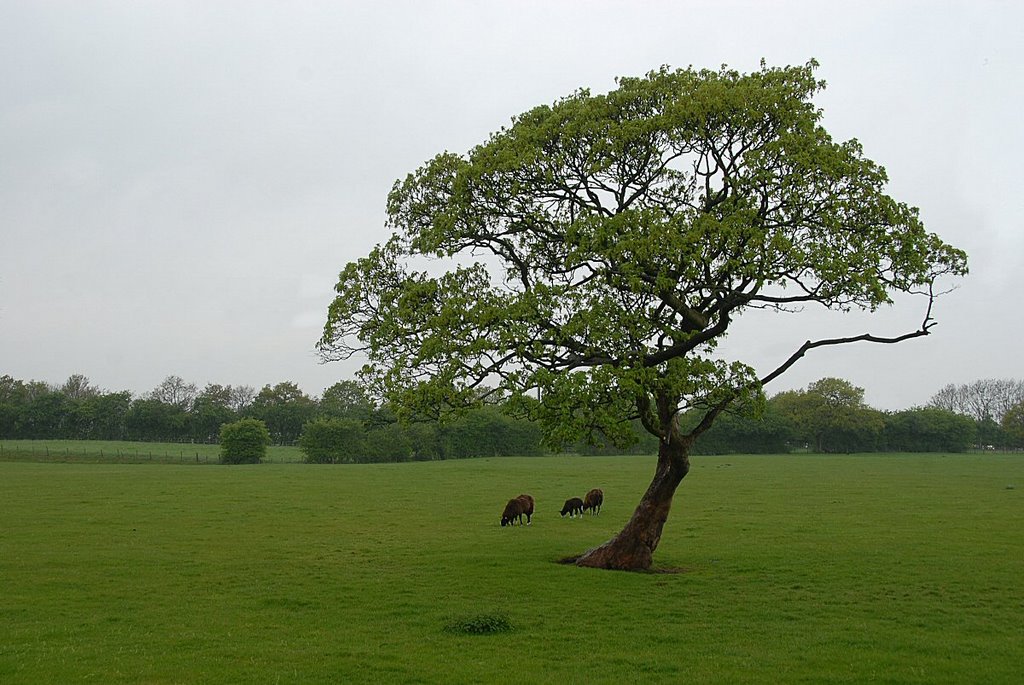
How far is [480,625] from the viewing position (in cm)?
1555

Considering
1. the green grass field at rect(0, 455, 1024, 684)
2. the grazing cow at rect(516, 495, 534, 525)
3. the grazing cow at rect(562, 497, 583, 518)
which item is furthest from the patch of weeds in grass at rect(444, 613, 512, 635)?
the grazing cow at rect(562, 497, 583, 518)

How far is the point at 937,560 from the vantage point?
2358 cm

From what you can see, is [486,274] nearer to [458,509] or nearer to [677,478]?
[677,478]

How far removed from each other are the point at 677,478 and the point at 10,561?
2050 cm

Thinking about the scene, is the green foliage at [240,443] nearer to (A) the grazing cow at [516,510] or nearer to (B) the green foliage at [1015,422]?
(A) the grazing cow at [516,510]

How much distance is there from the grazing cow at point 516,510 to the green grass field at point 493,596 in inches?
42.1

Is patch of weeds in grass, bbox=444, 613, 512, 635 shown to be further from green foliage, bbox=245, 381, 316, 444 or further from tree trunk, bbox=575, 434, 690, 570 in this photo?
green foliage, bbox=245, 381, 316, 444

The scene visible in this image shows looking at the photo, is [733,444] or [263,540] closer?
[263,540]

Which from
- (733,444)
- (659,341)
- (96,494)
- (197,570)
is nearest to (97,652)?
(197,570)

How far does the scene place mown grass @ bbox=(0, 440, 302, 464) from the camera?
8931 centimetres

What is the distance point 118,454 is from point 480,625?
96.0 m

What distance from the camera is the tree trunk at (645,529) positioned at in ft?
72.1

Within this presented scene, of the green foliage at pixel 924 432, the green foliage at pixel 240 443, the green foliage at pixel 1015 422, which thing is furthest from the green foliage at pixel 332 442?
the green foliage at pixel 1015 422

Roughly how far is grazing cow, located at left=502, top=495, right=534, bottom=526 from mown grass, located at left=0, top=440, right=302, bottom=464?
71.9 meters
